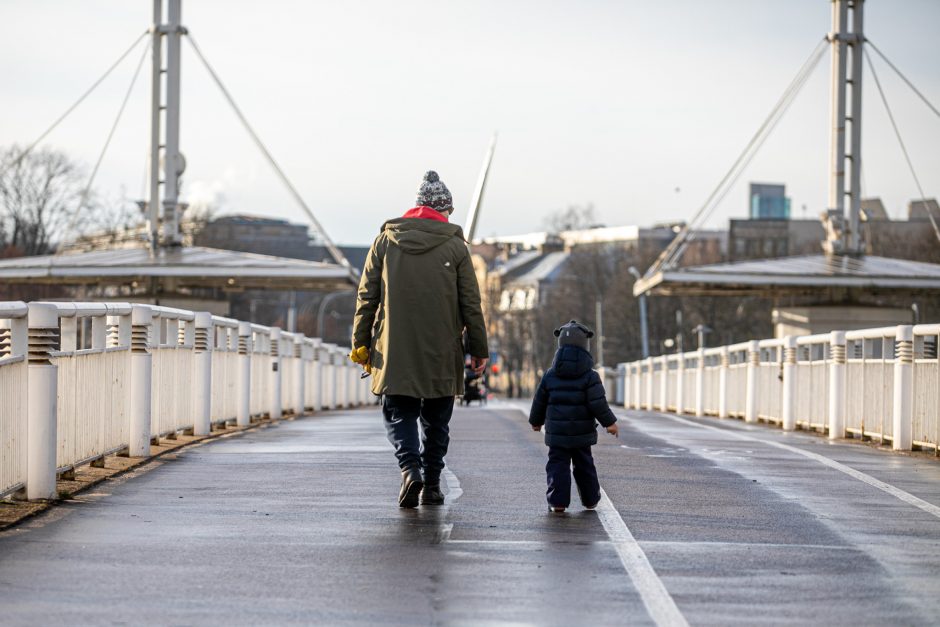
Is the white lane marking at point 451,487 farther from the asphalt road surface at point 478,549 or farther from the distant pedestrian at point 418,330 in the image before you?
the distant pedestrian at point 418,330

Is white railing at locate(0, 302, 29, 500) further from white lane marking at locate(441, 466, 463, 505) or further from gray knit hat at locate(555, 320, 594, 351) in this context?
gray knit hat at locate(555, 320, 594, 351)

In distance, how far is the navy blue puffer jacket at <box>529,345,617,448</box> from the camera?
10.5m

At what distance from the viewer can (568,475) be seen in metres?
10.5

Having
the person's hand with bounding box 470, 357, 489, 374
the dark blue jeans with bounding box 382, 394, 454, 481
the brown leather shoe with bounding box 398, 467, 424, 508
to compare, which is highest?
the person's hand with bounding box 470, 357, 489, 374

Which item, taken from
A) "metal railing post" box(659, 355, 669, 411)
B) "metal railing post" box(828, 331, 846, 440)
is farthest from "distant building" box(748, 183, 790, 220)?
"metal railing post" box(828, 331, 846, 440)

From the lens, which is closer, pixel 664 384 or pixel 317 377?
pixel 317 377

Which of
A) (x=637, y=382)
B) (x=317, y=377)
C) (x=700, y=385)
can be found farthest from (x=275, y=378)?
(x=637, y=382)

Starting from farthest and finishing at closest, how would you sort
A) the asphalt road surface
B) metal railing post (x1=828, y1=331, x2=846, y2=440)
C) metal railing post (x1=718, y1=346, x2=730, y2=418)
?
metal railing post (x1=718, y1=346, x2=730, y2=418), metal railing post (x1=828, y1=331, x2=846, y2=440), the asphalt road surface

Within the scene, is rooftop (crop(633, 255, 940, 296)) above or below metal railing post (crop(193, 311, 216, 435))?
above

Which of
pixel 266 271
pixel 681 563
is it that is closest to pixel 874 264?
pixel 266 271

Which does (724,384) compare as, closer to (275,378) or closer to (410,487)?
(275,378)

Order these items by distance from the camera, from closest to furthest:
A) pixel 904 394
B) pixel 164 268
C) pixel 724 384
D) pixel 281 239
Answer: pixel 904 394
pixel 724 384
pixel 164 268
pixel 281 239

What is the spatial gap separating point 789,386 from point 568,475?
15.8 meters

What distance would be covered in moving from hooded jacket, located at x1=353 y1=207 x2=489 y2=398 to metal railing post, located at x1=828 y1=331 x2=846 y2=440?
11975 millimetres
